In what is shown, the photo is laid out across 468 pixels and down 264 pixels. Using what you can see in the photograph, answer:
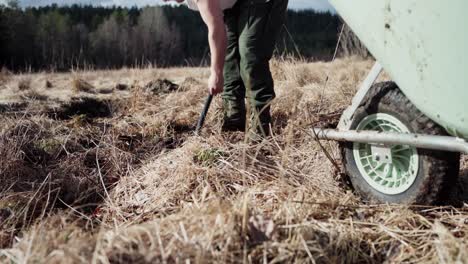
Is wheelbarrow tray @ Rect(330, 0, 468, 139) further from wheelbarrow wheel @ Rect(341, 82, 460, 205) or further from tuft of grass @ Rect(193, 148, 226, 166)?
tuft of grass @ Rect(193, 148, 226, 166)

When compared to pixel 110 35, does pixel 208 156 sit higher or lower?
lower

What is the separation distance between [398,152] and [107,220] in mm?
1377

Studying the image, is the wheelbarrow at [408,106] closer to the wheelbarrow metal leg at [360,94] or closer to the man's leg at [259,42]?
the wheelbarrow metal leg at [360,94]

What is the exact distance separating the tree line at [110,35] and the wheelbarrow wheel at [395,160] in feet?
116

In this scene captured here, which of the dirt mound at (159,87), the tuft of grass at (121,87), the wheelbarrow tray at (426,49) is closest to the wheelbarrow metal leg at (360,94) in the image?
the wheelbarrow tray at (426,49)

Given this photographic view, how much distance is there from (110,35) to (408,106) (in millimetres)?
60798

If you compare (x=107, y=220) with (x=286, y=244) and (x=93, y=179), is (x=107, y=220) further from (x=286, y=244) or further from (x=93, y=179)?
(x=286, y=244)

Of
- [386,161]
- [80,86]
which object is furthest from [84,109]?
[386,161]

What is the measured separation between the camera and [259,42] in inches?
113

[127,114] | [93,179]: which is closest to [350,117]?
[93,179]

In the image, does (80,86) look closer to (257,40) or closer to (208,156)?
(257,40)

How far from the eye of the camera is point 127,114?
4254 millimetres

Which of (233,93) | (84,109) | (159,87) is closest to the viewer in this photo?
(233,93)

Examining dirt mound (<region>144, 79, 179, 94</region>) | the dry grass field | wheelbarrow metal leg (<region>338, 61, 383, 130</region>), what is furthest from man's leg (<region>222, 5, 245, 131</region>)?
dirt mound (<region>144, 79, 179, 94</region>)
